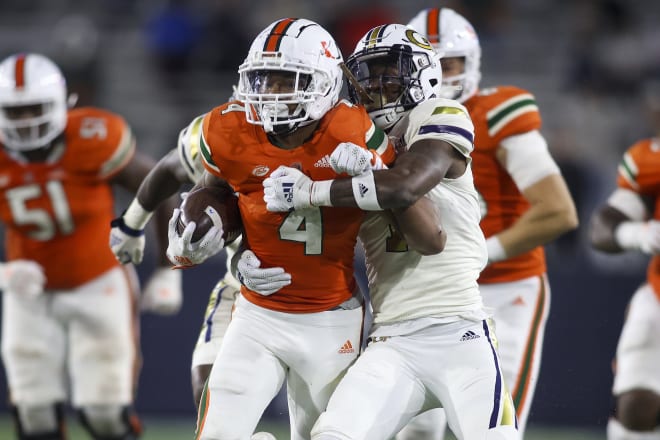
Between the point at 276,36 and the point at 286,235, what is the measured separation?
59 centimetres

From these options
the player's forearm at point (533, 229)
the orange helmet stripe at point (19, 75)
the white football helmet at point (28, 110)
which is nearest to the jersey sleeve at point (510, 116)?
the player's forearm at point (533, 229)

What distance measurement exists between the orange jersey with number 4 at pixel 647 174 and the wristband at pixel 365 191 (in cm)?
201

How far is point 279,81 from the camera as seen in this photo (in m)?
3.27

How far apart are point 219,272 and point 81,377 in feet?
6.17

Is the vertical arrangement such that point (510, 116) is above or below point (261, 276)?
above

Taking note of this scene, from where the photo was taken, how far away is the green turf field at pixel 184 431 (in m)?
6.52

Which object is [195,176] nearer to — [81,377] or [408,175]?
[408,175]

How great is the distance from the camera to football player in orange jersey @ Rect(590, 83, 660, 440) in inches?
176

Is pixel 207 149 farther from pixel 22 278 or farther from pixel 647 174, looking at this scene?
pixel 647 174

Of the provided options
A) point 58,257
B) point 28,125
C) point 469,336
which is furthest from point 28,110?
point 469,336

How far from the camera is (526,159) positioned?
13.7 feet

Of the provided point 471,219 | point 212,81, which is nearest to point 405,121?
point 471,219

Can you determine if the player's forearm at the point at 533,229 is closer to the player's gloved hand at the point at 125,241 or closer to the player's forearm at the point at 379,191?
the player's forearm at the point at 379,191

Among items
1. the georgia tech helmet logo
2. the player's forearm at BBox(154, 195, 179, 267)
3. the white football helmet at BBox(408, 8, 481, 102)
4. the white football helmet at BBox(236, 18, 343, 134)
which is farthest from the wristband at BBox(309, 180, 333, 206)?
the player's forearm at BBox(154, 195, 179, 267)
